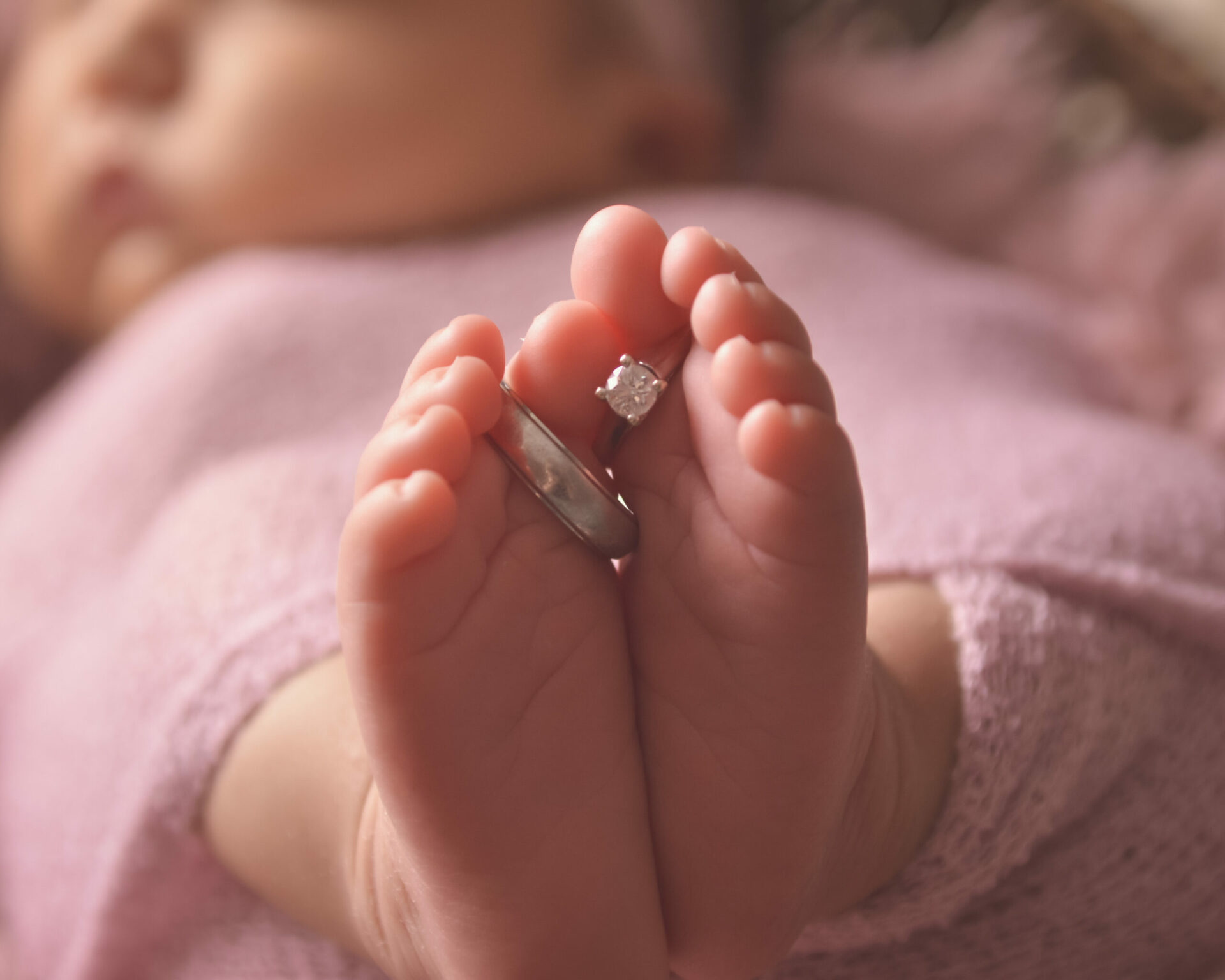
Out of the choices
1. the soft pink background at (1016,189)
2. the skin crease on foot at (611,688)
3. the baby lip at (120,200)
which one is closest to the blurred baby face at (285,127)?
the baby lip at (120,200)

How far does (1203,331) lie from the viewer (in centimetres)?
87

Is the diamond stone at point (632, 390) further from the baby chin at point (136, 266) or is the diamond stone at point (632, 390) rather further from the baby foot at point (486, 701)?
the baby chin at point (136, 266)

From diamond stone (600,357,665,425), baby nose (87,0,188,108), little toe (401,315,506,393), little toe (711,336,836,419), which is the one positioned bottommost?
little toe (711,336,836,419)

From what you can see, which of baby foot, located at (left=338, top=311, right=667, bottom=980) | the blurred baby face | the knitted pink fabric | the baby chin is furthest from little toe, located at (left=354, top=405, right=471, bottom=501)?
the baby chin

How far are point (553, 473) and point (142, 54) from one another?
0.71 m

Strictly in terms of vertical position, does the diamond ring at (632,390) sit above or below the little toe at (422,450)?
above

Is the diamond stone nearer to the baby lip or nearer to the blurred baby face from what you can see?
the blurred baby face

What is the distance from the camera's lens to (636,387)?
0.40 metres

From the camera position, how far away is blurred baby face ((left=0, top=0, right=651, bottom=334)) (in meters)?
0.82

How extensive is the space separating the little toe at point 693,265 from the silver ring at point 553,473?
0.22 ft

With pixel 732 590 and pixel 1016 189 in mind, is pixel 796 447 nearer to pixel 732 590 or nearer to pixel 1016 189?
pixel 732 590

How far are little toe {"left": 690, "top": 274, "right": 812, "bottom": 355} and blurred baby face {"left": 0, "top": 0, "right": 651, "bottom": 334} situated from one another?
21.2 inches

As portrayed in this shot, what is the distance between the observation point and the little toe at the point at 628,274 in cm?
40

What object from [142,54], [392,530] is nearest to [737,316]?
[392,530]
